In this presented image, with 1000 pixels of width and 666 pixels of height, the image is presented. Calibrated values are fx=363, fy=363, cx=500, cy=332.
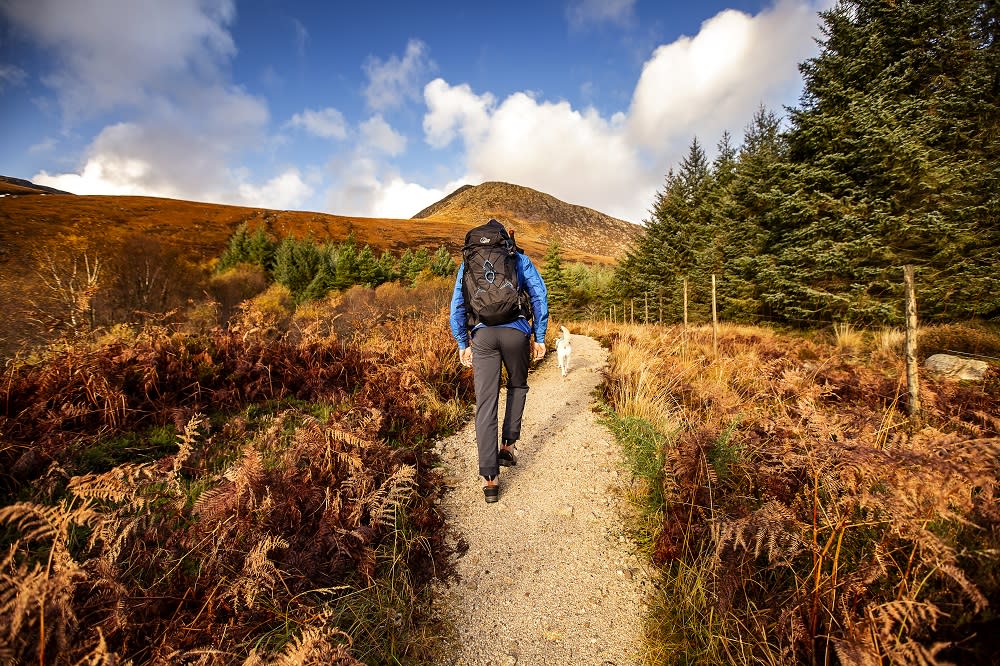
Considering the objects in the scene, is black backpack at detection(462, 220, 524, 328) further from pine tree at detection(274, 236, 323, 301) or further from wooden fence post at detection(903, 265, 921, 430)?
pine tree at detection(274, 236, 323, 301)

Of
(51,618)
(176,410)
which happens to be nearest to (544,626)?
(51,618)

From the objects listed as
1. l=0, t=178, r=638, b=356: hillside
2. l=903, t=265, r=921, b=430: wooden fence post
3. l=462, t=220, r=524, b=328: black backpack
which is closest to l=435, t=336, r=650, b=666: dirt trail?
l=462, t=220, r=524, b=328: black backpack

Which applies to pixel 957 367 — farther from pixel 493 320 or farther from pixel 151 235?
pixel 151 235

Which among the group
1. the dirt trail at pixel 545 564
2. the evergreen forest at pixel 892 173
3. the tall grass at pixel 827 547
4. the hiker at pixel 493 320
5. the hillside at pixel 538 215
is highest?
the hillside at pixel 538 215

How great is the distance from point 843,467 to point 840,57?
16.9 m

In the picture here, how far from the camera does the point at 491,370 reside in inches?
128

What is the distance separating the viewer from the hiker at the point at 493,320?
3146 millimetres

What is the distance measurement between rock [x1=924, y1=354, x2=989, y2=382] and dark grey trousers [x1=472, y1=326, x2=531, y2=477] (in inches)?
271

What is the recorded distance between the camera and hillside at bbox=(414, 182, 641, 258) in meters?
99.0

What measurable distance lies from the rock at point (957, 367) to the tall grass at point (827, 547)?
5.40 meters

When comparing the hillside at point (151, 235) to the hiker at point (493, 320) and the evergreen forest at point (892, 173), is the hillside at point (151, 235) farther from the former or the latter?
the evergreen forest at point (892, 173)

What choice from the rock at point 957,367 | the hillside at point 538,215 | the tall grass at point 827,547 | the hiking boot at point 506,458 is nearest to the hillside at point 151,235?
the hillside at point 538,215

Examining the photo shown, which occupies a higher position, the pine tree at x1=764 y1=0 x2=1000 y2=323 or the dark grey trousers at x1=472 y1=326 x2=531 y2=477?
the pine tree at x1=764 y1=0 x2=1000 y2=323

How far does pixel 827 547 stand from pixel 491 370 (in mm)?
2327
